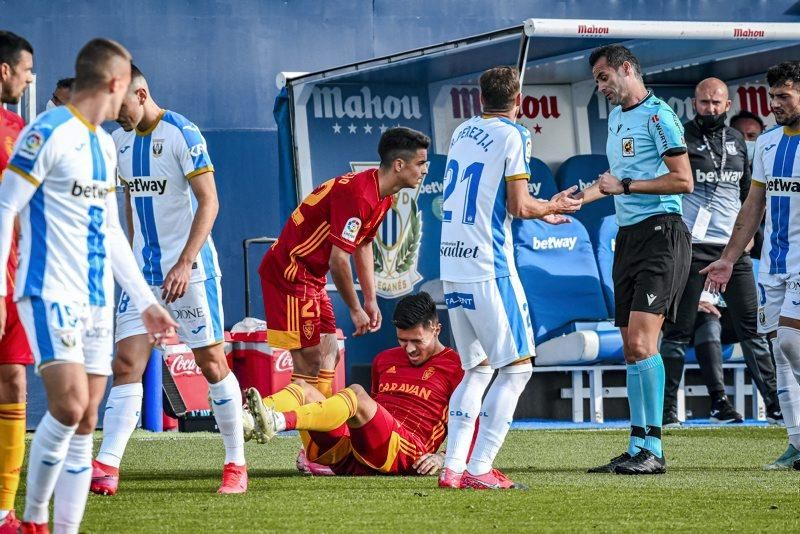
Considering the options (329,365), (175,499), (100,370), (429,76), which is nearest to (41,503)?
(100,370)

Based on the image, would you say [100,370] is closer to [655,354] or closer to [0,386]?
[0,386]

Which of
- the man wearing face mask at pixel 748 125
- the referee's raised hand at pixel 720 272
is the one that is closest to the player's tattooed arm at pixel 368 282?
the referee's raised hand at pixel 720 272

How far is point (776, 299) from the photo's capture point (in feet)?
25.5

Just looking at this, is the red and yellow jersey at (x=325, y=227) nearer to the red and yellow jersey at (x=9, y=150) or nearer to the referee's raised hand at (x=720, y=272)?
the referee's raised hand at (x=720, y=272)

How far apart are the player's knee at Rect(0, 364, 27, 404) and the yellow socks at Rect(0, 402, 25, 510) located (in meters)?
0.03

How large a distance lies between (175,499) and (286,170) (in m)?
5.46

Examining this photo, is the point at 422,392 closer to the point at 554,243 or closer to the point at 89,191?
the point at 89,191

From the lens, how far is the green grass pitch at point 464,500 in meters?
5.50

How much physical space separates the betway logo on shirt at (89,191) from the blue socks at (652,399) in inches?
145

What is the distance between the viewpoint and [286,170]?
1149 cm

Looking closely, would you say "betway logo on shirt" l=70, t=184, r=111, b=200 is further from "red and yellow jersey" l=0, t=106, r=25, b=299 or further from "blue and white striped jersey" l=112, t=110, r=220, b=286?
"blue and white striped jersey" l=112, t=110, r=220, b=286

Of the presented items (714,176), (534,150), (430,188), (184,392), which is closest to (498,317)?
(714,176)

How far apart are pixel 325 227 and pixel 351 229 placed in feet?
1.24

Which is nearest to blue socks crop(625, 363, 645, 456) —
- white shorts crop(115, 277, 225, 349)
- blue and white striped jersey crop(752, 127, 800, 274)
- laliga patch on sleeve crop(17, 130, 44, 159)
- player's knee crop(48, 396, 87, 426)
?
blue and white striped jersey crop(752, 127, 800, 274)
